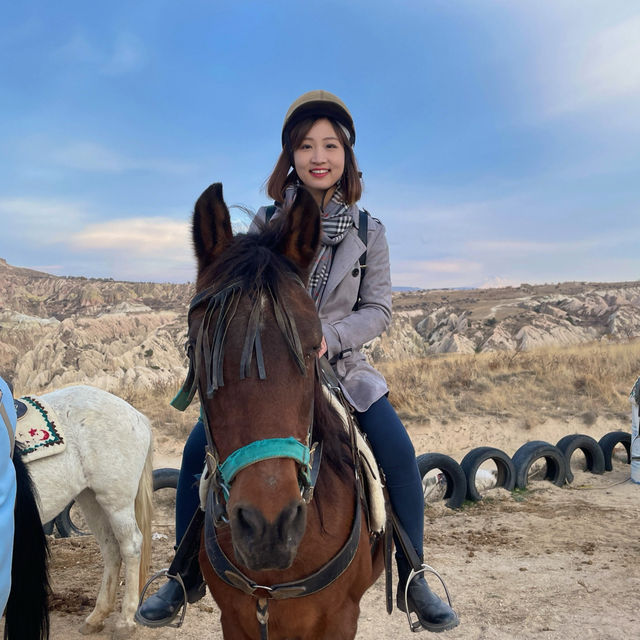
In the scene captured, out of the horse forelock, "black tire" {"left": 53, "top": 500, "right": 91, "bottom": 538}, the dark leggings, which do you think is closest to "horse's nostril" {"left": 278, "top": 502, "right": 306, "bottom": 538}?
the horse forelock

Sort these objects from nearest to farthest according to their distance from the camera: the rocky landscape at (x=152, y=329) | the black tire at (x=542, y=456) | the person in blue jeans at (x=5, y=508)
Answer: the person in blue jeans at (x=5, y=508)
the black tire at (x=542, y=456)
the rocky landscape at (x=152, y=329)

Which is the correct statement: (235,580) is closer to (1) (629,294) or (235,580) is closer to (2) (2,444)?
(2) (2,444)

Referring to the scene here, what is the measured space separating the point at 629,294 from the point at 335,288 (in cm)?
5252

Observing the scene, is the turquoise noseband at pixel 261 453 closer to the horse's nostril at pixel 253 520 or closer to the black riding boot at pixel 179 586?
the horse's nostril at pixel 253 520

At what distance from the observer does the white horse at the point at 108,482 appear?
4.25 m

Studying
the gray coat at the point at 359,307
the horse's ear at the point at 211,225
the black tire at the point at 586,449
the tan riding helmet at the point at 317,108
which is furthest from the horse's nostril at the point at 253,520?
the black tire at the point at 586,449

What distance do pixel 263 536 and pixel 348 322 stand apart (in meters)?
1.30

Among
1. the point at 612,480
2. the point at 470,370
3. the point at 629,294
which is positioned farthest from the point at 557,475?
the point at 629,294

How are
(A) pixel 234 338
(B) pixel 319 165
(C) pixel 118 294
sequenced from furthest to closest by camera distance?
(C) pixel 118 294
(B) pixel 319 165
(A) pixel 234 338

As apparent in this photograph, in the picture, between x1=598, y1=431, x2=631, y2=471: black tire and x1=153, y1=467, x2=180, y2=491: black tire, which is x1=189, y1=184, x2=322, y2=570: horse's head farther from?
x1=598, y1=431, x2=631, y2=471: black tire

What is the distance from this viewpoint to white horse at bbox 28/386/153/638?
4.25 meters

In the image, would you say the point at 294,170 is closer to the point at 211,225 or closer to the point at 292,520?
the point at 211,225

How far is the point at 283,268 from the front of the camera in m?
1.80

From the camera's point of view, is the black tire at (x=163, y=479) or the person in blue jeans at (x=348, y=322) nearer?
the person in blue jeans at (x=348, y=322)
